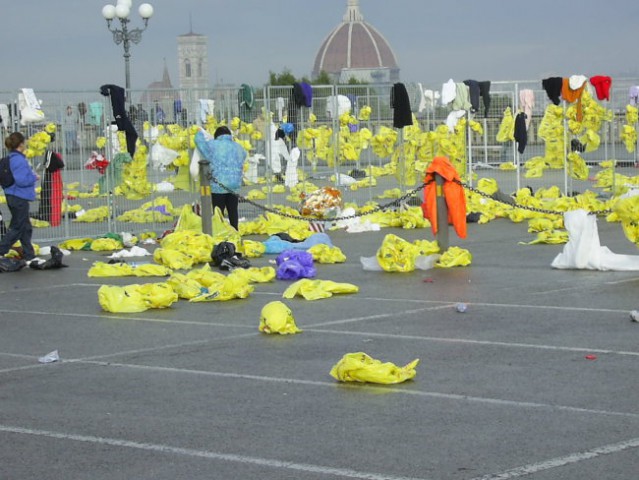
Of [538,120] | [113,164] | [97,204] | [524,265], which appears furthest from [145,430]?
[538,120]

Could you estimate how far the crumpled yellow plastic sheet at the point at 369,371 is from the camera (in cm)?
916

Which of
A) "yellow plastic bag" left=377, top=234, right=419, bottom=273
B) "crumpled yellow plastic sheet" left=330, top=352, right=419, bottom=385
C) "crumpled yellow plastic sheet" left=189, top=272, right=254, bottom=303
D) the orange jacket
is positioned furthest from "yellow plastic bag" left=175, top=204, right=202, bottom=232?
"crumpled yellow plastic sheet" left=330, top=352, right=419, bottom=385

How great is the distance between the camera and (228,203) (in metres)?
20.9

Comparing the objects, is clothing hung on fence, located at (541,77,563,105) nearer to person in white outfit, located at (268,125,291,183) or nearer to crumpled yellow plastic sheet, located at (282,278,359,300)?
person in white outfit, located at (268,125,291,183)

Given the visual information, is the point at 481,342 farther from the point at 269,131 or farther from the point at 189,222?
the point at 269,131

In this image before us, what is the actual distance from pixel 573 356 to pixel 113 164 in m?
13.6

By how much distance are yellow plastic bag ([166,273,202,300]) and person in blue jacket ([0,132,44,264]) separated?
4263 mm

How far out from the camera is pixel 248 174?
92.4ft

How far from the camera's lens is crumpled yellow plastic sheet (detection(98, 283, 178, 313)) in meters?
13.4

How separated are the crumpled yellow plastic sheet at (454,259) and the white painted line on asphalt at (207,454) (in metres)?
9.04

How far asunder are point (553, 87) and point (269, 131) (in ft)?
18.8

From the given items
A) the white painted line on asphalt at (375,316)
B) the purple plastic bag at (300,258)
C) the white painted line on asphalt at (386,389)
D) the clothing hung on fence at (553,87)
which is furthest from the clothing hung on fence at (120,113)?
the white painted line on asphalt at (386,389)

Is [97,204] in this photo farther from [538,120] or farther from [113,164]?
[538,120]

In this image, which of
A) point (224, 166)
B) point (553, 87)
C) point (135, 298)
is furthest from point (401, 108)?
point (135, 298)
